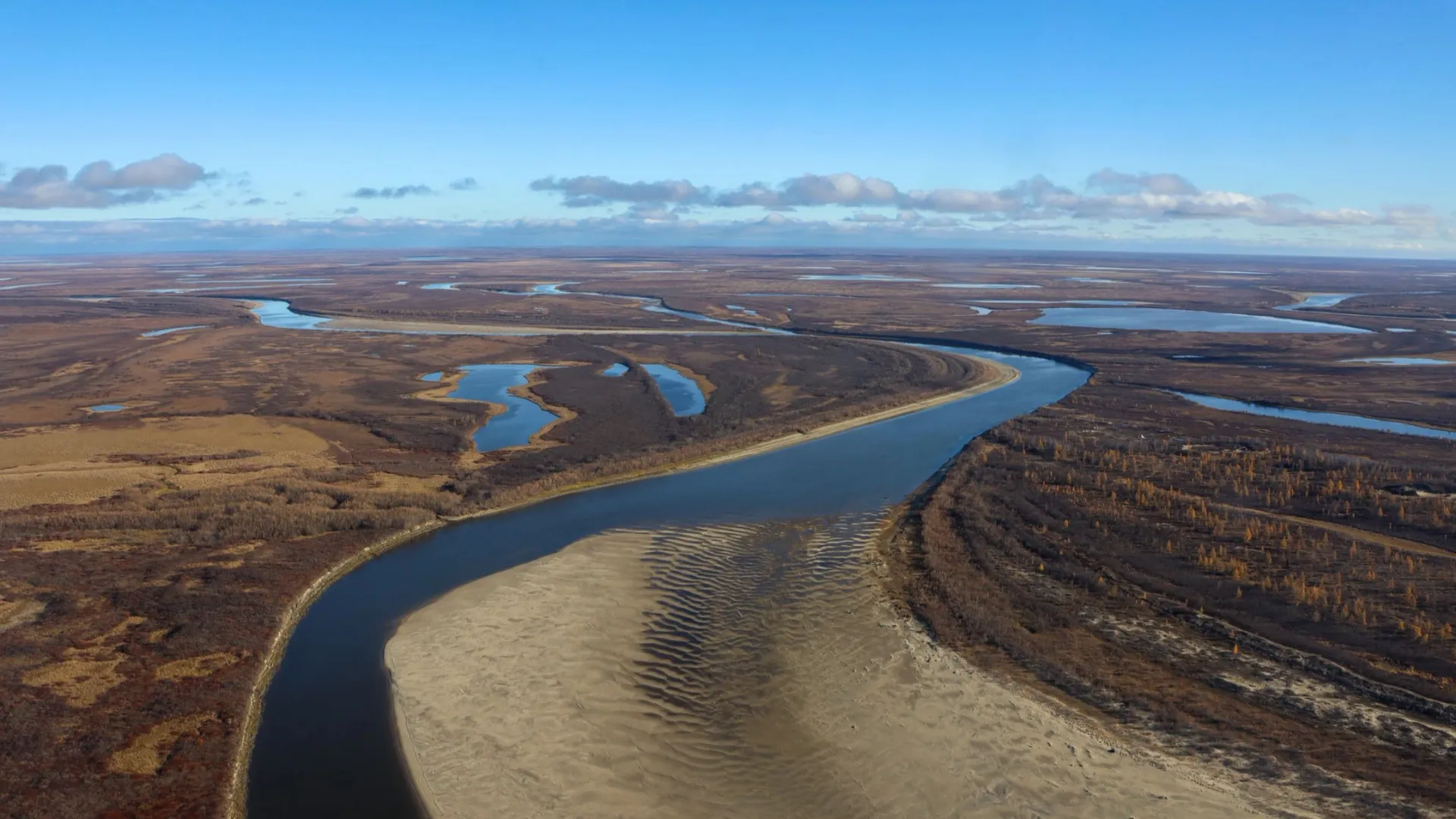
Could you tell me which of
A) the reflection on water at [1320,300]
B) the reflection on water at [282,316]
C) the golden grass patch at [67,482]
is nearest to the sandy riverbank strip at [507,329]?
the reflection on water at [282,316]

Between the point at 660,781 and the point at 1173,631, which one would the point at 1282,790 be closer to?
the point at 1173,631

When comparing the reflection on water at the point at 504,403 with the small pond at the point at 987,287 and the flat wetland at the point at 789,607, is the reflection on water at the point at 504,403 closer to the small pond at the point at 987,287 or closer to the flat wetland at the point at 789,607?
the flat wetland at the point at 789,607

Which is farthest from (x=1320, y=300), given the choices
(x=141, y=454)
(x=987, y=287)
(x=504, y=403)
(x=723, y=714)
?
(x=141, y=454)

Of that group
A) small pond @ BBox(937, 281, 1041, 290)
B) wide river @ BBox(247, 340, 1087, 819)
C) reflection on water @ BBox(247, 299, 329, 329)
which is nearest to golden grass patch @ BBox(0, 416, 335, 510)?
wide river @ BBox(247, 340, 1087, 819)

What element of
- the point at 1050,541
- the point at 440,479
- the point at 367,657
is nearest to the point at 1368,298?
the point at 1050,541

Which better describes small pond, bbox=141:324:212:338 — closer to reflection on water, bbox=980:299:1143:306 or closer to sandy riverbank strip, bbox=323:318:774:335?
sandy riverbank strip, bbox=323:318:774:335

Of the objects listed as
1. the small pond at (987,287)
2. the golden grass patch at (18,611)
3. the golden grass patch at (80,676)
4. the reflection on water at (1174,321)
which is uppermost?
the small pond at (987,287)
